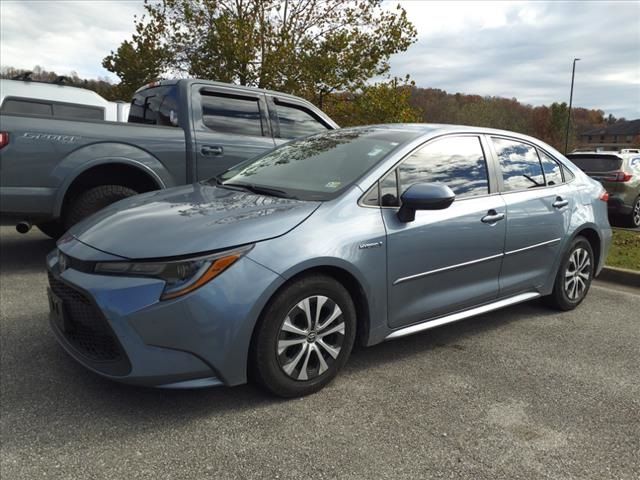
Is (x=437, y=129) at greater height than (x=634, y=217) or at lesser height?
greater

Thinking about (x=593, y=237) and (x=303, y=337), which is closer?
(x=303, y=337)

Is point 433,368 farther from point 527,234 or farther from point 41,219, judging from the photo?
point 41,219

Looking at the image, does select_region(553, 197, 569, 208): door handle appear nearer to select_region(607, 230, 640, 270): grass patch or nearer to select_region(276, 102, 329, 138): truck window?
select_region(607, 230, 640, 270): grass patch

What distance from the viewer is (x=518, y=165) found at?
4.07m

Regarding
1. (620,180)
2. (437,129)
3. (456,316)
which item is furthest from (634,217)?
(456,316)

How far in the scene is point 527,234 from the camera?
391 cm

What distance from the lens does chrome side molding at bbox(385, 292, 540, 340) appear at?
127 inches

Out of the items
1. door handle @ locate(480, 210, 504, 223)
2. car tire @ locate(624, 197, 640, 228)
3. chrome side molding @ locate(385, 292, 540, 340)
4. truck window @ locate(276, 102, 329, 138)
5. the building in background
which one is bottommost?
chrome side molding @ locate(385, 292, 540, 340)

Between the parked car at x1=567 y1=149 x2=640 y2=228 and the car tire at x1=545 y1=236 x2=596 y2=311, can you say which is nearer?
the car tire at x1=545 y1=236 x2=596 y2=311

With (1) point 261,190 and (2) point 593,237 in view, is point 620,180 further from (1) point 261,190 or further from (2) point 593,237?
(1) point 261,190

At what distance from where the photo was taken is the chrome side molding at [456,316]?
3.22 meters

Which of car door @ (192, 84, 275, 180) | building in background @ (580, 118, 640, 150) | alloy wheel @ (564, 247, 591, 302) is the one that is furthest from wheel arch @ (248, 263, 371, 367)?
building in background @ (580, 118, 640, 150)

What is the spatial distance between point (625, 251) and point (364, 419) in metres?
5.65

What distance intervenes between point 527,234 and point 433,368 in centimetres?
130
